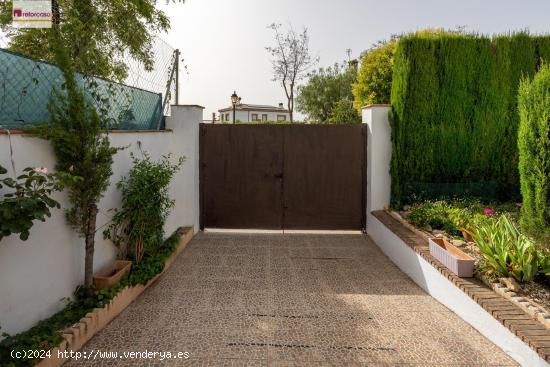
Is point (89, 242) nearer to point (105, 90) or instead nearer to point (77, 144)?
point (77, 144)

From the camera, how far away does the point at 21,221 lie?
233cm

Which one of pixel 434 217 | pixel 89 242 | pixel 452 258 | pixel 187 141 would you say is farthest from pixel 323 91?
pixel 89 242

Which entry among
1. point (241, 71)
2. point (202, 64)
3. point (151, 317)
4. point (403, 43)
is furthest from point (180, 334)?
point (241, 71)

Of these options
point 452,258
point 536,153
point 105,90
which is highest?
point 105,90

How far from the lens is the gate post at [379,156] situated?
22.5 feet

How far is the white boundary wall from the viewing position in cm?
290

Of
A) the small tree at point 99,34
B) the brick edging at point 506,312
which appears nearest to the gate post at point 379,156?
the brick edging at point 506,312

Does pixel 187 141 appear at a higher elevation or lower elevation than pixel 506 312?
higher

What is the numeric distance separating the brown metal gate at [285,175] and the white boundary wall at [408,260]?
9.8 inches

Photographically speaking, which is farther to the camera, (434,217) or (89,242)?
(434,217)

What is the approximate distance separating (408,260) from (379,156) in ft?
8.05

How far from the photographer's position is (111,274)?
405 centimetres

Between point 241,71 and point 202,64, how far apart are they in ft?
14.5

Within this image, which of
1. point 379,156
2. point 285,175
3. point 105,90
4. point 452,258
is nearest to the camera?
point 452,258
